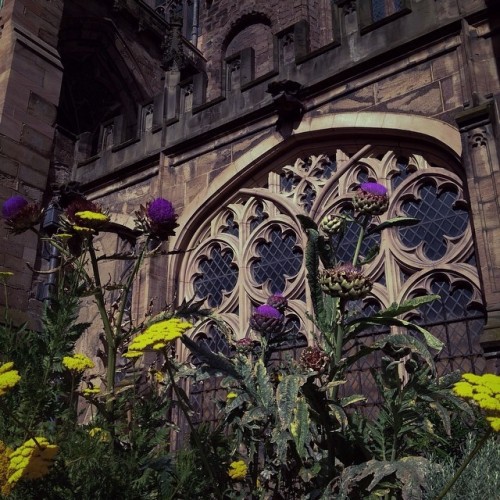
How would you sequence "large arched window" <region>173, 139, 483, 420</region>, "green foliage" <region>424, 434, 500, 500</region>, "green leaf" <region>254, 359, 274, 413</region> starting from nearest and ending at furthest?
"green foliage" <region>424, 434, 500, 500</region> → "green leaf" <region>254, 359, 274, 413</region> → "large arched window" <region>173, 139, 483, 420</region>

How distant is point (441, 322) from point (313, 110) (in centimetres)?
311

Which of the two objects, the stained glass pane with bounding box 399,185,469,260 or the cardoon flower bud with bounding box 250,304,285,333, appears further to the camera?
the stained glass pane with bounding box 399,185,469,260

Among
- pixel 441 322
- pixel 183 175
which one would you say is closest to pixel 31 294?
pixel 183 175

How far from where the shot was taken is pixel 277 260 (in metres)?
7.43

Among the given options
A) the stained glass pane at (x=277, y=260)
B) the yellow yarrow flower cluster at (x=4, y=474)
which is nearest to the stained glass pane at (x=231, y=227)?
the stained glass pane at (x=277, y=260)

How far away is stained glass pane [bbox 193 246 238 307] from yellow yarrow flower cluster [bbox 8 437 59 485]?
5.63 meters

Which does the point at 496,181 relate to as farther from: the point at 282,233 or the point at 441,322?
the point at 282,233

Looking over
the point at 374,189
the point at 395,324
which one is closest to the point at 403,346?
the point at 395,324

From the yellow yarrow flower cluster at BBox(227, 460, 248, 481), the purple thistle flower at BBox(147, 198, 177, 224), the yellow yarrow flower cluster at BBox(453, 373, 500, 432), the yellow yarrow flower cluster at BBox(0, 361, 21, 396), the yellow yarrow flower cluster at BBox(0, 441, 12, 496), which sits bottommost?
the yellow yarrow flower cluster at BBox(227, 460, 248, 481)

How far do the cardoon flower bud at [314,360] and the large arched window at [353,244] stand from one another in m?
2.74

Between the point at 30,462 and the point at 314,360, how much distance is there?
3.76ft

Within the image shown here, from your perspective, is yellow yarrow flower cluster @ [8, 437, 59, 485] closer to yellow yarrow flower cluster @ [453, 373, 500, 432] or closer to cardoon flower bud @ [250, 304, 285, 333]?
yellow yarrow flower cluster @ [453, 373, 500, 432]

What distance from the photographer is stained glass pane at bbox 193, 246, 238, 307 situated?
779 centimetres

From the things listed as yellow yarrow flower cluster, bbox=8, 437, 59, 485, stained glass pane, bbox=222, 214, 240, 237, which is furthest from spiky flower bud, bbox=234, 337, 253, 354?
stained glass pane, bbox=222, 214, 240, 237
